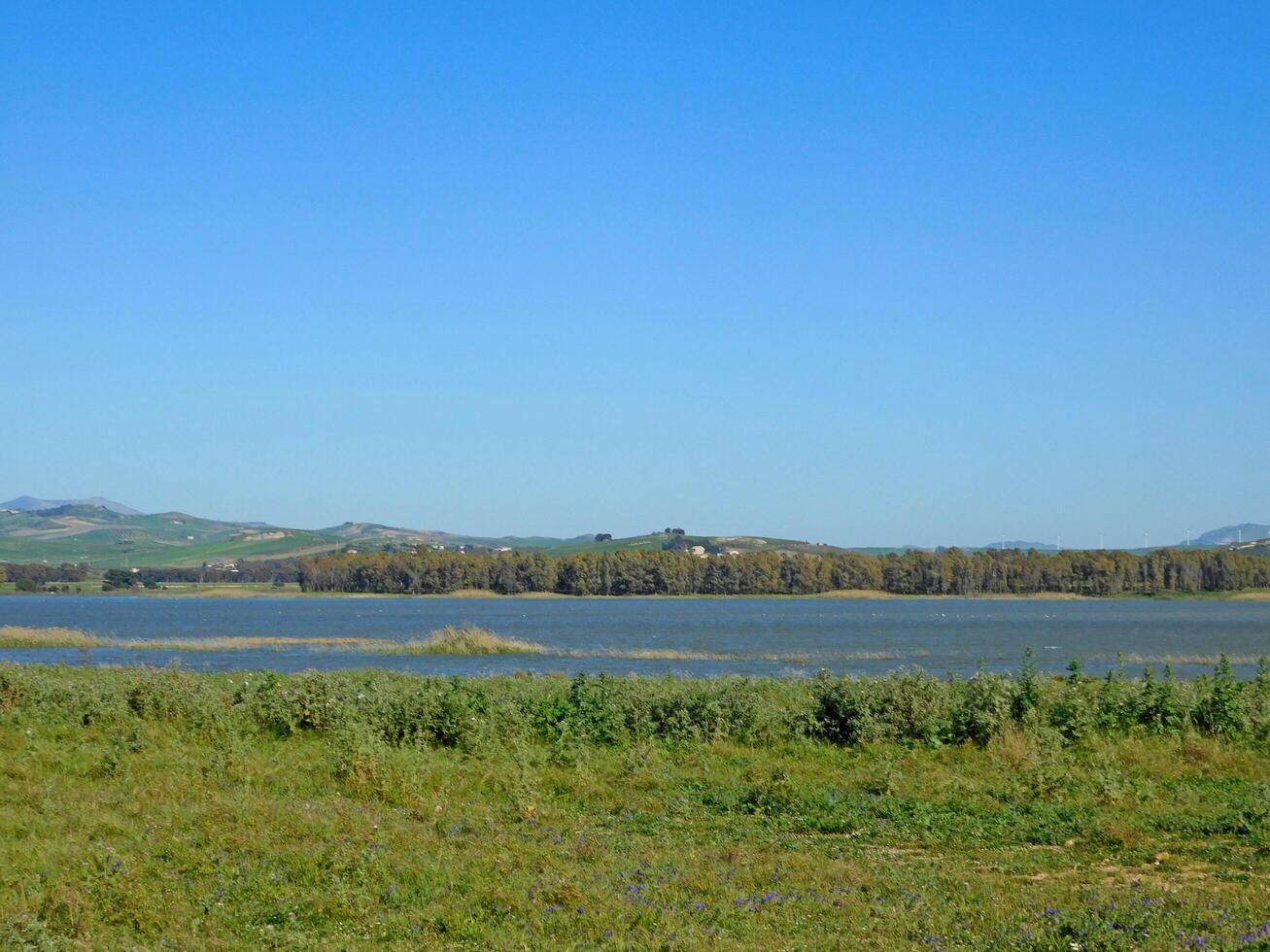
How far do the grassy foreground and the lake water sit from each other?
79.9 ft

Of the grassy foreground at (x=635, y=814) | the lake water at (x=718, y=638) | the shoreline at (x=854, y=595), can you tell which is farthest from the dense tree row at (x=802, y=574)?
the grassy foreground at (x=635, y=814)

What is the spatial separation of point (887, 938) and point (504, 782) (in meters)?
8.14

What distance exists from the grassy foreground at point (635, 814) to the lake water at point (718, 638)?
24344mm

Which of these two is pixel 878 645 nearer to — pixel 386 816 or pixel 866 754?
pixel 866 754

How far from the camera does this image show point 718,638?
79188 mm

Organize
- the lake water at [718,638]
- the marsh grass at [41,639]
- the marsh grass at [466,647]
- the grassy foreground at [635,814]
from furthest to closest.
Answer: the marsh grass at [41,639], the marsh grass at [466,647], the lake water at [718,638], the grassy foreground at [635,814]

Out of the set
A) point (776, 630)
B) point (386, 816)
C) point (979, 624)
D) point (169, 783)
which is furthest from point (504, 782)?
point (979, 624)

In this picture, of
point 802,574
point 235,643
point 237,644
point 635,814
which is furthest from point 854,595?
point 635,814

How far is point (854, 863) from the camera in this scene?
11859mm

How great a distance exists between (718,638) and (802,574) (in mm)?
116038

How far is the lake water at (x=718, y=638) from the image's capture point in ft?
180

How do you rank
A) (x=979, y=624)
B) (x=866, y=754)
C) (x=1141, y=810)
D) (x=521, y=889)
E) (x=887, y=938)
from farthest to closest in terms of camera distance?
(x=979, y=624)
(x=866, y=754)
(x=1141, y=810)
(x=521, y=889)
(x=887, y=938)

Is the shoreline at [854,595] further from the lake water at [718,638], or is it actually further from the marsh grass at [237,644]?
the marsh grass at [237,644]

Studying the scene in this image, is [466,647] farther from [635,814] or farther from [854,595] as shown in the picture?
[854,595]
